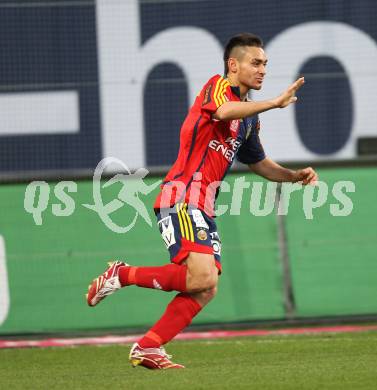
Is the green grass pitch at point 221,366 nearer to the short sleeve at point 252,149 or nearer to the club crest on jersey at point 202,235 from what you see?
the club crest on jersey at point 202,235

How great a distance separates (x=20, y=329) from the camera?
10.0 meters

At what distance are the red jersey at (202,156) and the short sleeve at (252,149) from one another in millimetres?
408

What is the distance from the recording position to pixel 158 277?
716 cm

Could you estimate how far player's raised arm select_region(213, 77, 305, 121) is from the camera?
6559 mm

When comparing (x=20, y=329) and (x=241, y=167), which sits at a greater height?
(x=241, y=167)

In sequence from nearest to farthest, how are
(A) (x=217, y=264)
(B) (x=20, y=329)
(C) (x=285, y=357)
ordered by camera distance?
1. (A) (x=217, y=264)
2. (C) (x=285, y=357)
3. (B) (x=20, y=329)

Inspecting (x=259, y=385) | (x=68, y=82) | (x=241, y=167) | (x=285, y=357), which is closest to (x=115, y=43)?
(x=68, y=82)

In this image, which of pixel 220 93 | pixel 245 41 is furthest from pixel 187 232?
pixel 245 41

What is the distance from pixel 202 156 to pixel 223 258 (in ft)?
10.1

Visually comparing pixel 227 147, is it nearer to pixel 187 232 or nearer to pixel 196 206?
pixel 196 206

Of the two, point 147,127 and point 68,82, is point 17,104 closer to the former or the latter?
point 68,82

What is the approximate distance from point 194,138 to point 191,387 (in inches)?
66.4

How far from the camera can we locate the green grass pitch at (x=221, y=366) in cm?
648

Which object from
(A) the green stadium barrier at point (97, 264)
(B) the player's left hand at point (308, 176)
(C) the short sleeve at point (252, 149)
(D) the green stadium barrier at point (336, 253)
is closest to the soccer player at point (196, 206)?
(C) the short sleeve at point (252, 149)
